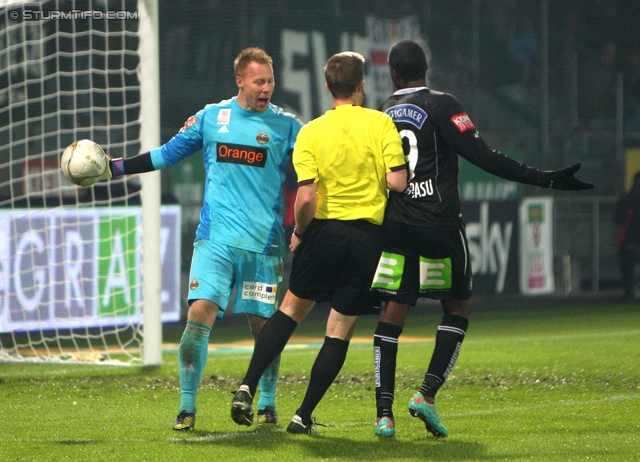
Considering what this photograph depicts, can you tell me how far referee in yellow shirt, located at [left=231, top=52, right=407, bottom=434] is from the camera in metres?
5.11

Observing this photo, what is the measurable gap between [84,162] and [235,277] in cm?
92

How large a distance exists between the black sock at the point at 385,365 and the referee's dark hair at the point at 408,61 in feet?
3.86

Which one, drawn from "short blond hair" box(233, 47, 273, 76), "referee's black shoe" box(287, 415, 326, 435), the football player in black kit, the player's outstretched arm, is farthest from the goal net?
the football player in black kit

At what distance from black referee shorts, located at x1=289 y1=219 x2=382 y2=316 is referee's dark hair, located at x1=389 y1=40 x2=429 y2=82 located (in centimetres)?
76

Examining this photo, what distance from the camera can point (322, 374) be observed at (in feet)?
17.0

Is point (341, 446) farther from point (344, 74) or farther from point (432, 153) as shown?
point (344, 74)

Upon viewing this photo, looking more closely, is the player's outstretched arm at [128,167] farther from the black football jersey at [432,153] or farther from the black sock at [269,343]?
the black football jersey at [432,153]

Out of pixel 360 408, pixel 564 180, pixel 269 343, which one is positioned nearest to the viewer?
pixel 564 180

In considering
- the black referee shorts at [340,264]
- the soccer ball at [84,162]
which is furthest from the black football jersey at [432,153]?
the soccer ball at [84,162]

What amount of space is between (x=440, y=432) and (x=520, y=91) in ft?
44.5

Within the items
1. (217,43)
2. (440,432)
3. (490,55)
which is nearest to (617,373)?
(440,432)

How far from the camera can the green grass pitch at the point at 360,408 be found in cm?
484

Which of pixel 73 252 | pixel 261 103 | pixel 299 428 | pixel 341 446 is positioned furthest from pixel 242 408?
pixel 73 252

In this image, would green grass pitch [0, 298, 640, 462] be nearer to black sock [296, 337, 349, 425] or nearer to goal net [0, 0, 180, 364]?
black sock [296, 337, 349, 425]
